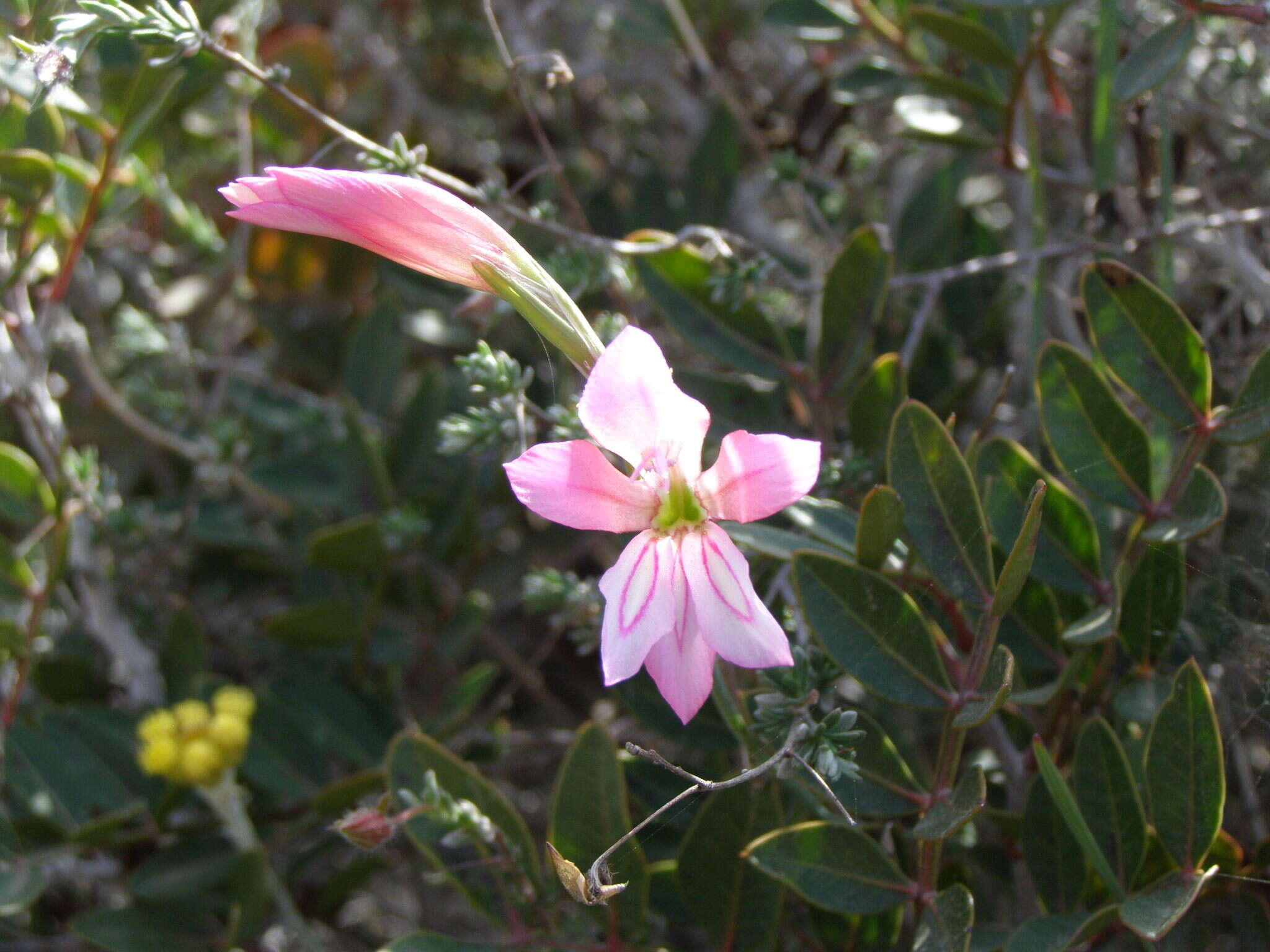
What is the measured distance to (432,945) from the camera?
110 centimetres

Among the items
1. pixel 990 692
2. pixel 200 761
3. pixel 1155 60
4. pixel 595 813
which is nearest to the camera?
pixel 990 692

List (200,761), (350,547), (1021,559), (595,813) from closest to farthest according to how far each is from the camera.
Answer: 1. (1021,559)
2. (595,813)
3. (200,761)
4. (350,547)

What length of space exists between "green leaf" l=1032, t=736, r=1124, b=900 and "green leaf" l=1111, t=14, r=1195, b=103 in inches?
31.1

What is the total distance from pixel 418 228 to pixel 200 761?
823mm

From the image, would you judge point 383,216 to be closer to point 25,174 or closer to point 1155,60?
point 25,174

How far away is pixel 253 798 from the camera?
1660 millimetres

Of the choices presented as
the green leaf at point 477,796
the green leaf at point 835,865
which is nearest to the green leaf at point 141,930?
the green leaf at point 477,796

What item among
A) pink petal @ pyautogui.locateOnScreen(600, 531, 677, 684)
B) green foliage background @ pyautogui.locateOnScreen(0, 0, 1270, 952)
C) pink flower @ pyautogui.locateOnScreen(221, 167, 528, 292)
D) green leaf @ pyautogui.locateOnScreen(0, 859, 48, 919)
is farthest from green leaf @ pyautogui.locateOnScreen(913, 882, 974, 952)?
green leaf @ pyautogui.locateOnScreen(0, 859, 48, 919)

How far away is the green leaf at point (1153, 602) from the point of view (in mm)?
1128

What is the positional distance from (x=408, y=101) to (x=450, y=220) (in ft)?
5.56

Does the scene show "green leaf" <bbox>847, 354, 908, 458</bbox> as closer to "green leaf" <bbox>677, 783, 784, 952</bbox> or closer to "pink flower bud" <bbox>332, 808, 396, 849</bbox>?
"green leaf" <bbox>677, 783, 784, 952</bbox>

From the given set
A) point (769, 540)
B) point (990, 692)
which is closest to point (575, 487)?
point (769, 540)

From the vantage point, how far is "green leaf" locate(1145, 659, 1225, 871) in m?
0.96

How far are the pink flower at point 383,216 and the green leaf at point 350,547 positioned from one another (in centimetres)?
64
